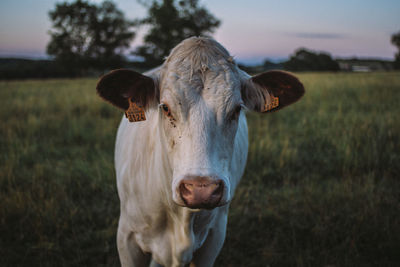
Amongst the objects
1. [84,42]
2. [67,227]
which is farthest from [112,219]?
[84,42]

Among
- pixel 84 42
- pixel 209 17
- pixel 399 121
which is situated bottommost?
pixel 399 121

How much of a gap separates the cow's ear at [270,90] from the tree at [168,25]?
25350 mm

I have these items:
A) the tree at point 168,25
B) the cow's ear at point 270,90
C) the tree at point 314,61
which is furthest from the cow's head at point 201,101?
the tree at point 314,61

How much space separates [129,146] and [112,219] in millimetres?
1251

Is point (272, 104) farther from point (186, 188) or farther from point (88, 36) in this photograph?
point (88, 36)

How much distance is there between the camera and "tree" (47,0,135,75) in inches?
1318

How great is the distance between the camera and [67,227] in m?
2.97

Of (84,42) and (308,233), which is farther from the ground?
(84,42)

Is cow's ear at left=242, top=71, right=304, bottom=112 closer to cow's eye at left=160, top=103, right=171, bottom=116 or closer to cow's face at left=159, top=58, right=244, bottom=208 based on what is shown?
cow's face at left=159, top=58, right=244, bottom=208

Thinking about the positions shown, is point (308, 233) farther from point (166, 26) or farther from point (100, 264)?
point (166, 26)

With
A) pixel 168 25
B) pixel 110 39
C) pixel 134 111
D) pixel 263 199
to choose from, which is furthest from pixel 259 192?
pixel 110 39

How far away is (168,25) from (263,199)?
84.6 ft

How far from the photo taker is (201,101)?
4.77ft

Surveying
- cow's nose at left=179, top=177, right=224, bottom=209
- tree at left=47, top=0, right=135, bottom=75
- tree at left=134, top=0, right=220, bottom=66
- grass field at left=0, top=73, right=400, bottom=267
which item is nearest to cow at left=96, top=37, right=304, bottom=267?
cow's nose at left=179, top=177, right=224, bottom=209
